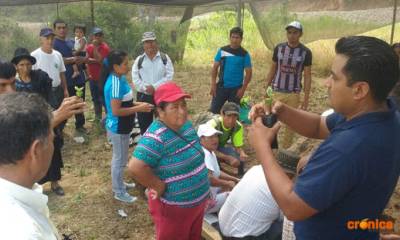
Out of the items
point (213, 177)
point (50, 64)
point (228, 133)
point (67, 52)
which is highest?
point (67, 52)

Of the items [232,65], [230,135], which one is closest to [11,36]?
[232,65]

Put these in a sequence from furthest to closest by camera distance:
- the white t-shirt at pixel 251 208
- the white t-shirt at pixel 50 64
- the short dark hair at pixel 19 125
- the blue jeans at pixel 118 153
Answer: the white t-shirt at pixel 50 64 < the blue jeans at pixel 118 153 < the white t-shirt at pixel 251 208 < the short dark hair at pixel 19 125

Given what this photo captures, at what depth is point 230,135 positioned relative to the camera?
17.2ft

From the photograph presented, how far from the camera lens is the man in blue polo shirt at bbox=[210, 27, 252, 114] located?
20.5ft

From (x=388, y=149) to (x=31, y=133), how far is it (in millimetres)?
1367

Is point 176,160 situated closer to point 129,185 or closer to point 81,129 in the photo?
point 129,185

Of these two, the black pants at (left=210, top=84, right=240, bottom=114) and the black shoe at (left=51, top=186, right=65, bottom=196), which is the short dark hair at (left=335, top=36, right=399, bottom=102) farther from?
the black pants at (left=210, top=84, right=240, bottom=114)

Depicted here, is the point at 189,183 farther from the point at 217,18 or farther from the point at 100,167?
the point at 217,18

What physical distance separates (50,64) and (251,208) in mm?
3980

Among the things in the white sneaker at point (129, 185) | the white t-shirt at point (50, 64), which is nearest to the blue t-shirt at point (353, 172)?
the white sneaker at point (129, 185)

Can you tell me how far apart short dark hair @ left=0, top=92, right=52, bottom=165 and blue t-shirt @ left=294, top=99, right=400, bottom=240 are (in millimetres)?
1029

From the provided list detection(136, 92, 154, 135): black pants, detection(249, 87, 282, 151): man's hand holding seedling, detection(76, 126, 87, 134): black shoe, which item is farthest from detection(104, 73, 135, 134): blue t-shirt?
detection(76, 126, 87, 134): black shoe

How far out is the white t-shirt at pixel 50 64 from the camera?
18.2ft

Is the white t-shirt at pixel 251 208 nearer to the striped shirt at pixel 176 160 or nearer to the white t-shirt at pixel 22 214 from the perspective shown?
the striped shirt at pixel 176 160
